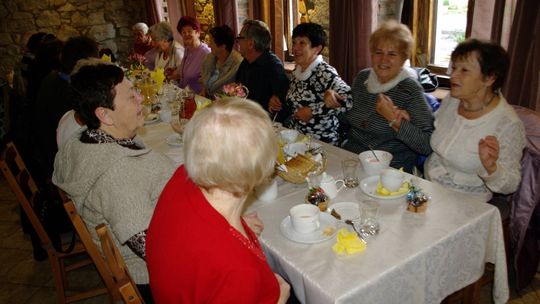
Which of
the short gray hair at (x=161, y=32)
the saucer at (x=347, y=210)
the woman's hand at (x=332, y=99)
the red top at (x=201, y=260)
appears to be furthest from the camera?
the short gray hair at (x=161, y=32)

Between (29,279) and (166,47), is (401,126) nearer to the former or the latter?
(29,279)

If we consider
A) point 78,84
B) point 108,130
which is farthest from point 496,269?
point 78,84

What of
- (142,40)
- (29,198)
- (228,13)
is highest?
(228,13)

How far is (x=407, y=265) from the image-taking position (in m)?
1.24

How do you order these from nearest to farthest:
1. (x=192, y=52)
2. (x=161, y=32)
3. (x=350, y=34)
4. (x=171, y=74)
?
1. (x=350, y=34)
2. (x=192, y=52)
3. (x=161, y=32)
4. (x=171, y=74)

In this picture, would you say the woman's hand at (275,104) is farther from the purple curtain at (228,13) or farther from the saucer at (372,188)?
the purple curtain at (228,13)

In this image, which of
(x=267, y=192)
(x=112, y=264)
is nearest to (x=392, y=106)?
(x=267, y=192)

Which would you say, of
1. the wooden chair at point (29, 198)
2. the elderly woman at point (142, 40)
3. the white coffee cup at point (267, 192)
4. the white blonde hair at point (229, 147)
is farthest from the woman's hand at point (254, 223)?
the elderly woman at point (142, 40)

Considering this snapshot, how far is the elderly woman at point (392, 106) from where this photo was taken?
208 cm

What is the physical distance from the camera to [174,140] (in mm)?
2508

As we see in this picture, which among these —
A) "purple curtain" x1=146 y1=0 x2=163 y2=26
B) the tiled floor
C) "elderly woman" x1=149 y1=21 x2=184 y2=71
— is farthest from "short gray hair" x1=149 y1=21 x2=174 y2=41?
the tiled floor

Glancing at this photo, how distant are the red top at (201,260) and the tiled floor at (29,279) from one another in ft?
5.25

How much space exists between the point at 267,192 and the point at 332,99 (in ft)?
3.37

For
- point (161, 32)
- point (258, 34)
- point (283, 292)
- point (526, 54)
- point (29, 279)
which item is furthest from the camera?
point (161, 32)
